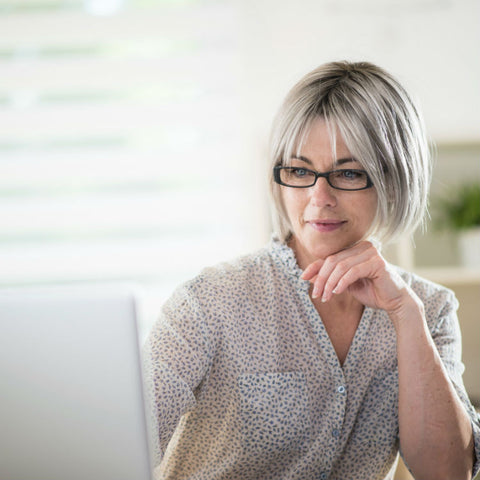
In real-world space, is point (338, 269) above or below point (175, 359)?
above

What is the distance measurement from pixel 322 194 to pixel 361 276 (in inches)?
7.1

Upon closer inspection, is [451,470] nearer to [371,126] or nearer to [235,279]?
[235,279]

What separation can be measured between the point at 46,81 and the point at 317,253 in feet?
6.31

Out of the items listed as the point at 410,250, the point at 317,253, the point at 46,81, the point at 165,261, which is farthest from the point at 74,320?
the point at 46,81

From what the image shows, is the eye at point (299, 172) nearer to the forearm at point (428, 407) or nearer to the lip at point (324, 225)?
the lip at point (324, 225)

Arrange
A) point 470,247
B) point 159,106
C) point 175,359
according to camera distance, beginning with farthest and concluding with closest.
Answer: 1. point 159,106
2. point 470,247
3. point 175,359

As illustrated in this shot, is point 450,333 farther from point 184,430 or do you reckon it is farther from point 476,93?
point 476,93

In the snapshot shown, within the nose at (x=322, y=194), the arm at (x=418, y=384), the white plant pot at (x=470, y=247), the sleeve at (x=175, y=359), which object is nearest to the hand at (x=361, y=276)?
the arm at (x=418, y=384)

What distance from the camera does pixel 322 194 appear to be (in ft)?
4.27

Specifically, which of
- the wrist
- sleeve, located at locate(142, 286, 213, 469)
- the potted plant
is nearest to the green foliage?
the potted plant

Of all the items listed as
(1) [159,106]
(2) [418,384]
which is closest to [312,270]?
(2) [418,384]

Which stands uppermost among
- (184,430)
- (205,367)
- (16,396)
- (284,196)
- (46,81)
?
(46,81)

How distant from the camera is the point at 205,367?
1284 millimetres

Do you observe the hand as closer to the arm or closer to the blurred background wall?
the arm
